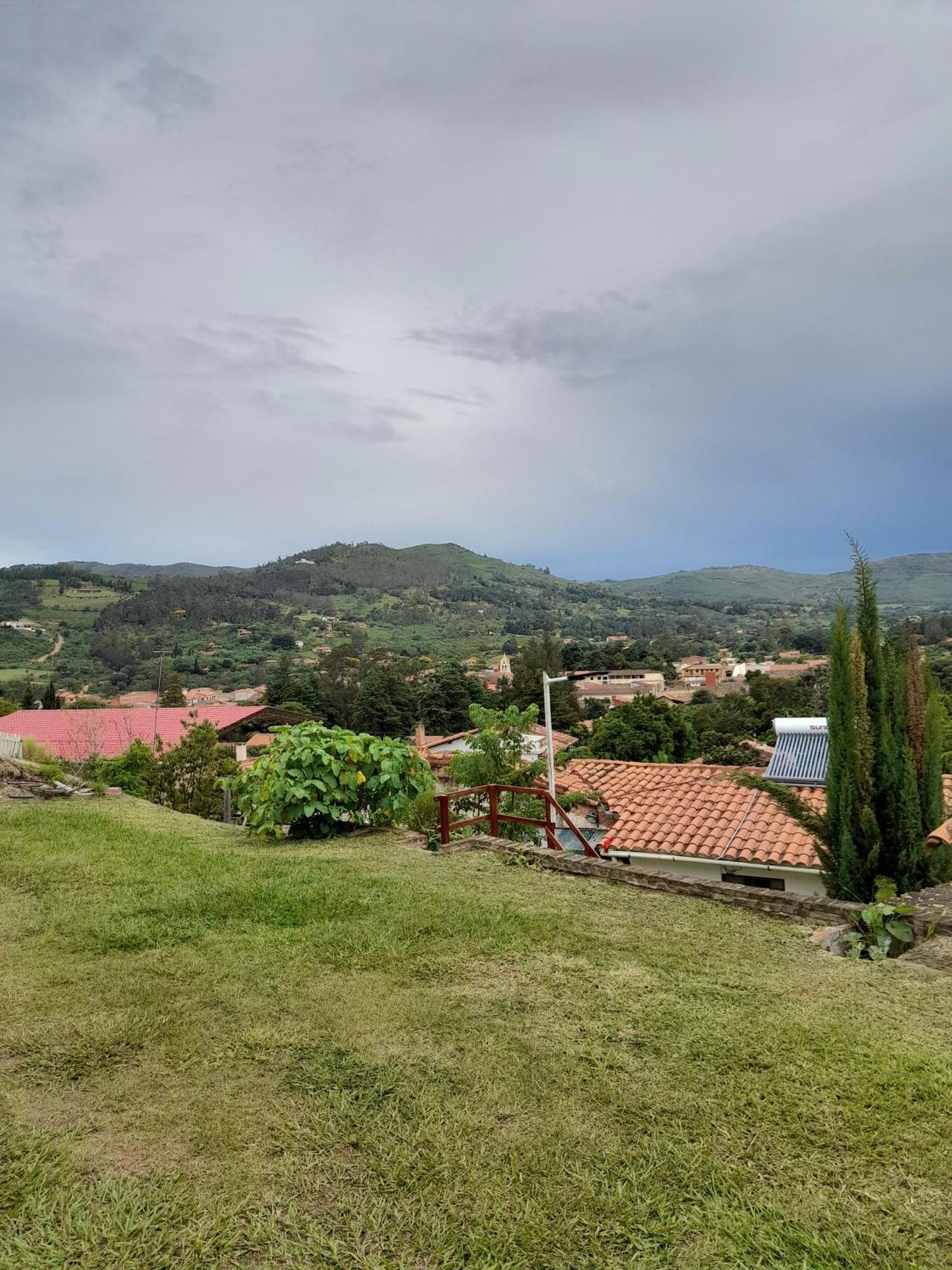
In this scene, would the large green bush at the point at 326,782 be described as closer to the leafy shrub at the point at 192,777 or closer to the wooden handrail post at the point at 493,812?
the wooden handrail post at the point at 493,812

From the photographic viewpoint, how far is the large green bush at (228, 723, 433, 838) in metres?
7.23

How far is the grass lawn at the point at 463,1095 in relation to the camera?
209 cm

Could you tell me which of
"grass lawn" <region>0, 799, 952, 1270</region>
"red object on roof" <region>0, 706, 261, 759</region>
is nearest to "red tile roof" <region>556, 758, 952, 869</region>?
"grass lawn" <region>0, 799, 952, 1270</region>

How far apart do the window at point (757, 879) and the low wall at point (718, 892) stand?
603 cm

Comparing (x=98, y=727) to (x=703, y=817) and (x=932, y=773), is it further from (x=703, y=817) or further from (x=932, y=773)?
(x=932, y=773)

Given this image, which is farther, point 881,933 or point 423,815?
point 423,815

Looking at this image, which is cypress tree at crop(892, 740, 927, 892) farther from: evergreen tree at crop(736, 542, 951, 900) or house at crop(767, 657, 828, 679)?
house at crop(767, 657, 828, 679)

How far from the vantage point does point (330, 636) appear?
357ft

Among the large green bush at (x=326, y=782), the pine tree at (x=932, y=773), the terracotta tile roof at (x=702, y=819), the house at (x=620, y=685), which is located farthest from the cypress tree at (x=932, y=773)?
the house at (x=620, y=685)

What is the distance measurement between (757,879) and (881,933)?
24.6ft

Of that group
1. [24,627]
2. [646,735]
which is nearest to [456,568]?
[24,627]

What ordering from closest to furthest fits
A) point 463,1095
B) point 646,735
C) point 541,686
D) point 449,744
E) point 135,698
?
point 463,1095 → point 646,735 → point 449,744 → point 541,686 → point 135,698

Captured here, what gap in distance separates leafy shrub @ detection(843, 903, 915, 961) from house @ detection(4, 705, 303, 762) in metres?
14.1

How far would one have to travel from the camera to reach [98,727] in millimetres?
20219
